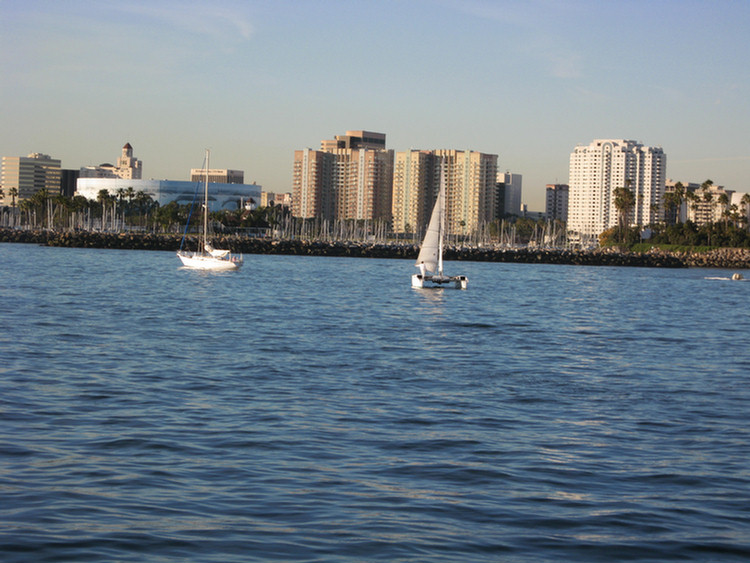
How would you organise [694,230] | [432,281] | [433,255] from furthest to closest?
[694,230] → [433,255] → [432,281]

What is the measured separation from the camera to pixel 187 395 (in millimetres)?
18609

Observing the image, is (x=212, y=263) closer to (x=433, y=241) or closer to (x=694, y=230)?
(x=433, y=241)

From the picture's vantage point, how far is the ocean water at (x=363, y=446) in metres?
10.2

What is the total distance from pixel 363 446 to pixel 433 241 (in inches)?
2021

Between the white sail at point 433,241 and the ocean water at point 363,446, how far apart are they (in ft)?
105

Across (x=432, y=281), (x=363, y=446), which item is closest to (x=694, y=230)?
(x=432, y=281)

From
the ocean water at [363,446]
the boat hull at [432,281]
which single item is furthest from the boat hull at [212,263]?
the ocean water at [363,446]

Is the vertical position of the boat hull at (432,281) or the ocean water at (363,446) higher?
the boat hull at (432,281)

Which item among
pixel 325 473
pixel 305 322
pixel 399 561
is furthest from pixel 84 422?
pixel 305 322

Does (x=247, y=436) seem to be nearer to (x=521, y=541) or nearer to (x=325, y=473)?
(x=325, y=473)

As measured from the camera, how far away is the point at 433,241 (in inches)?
2576

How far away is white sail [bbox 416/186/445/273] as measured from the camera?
65250 mm

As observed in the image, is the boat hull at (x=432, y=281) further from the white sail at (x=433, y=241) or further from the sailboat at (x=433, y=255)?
the white sail at (x=433, y=241)

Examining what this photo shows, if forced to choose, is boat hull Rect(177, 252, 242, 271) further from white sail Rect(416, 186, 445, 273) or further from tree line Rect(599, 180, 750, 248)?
tree line Rect(599, 180, 750, 248)
